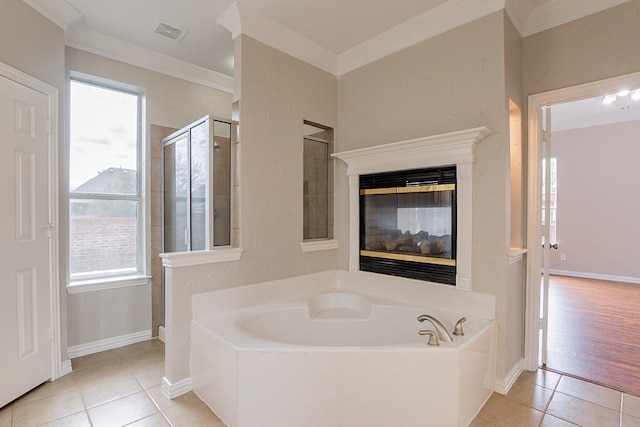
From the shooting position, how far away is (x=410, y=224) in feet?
8.72

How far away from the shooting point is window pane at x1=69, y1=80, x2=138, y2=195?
2.74 m

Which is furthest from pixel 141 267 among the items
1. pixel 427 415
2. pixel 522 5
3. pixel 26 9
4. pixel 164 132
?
pixel 522 5

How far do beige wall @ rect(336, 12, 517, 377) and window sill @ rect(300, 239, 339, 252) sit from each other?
1.00 meters

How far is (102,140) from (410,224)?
110 inches

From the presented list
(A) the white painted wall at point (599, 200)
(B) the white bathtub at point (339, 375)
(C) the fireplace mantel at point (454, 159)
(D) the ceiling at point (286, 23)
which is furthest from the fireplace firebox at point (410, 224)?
(A) the white painted wall at point (599, 200)

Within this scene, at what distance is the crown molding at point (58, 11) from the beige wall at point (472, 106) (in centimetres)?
235

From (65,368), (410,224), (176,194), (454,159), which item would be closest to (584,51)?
(454,159)

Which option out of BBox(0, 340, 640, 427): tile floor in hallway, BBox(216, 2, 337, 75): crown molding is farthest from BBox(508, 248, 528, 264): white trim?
BBox(216, 2, 337, 75): crown molding

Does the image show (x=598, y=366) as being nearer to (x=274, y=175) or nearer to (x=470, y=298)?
(x=470, y=298)

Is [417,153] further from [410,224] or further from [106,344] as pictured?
[106,344]

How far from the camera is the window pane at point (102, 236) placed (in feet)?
8.97

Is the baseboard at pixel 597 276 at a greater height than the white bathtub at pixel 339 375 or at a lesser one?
lesser

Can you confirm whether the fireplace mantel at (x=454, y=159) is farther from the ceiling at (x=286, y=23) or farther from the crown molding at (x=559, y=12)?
the crown molding at (x=559, y=12)

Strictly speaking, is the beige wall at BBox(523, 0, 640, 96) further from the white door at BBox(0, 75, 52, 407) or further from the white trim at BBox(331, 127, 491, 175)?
the white door at BBox(0, 75, 52, 407)
